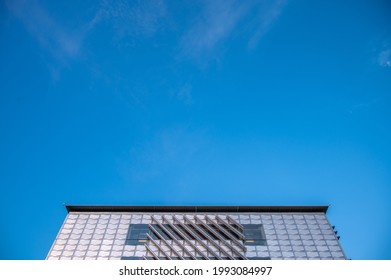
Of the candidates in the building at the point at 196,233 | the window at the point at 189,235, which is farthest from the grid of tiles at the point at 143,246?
the window at the point at 189,235

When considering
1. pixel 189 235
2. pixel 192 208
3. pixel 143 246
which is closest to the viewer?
pixel 143 246

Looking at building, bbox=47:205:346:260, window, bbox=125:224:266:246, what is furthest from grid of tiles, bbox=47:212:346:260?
window, bbox=125:224:266:246

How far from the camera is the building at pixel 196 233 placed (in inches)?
1407

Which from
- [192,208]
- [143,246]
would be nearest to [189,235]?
[192,208]

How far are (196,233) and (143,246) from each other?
6.29 m

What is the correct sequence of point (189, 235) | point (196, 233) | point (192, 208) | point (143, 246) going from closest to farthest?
1. point (143, 246)
2. point (189, 235)
3. point (196, 233)
4. point (192, 208)

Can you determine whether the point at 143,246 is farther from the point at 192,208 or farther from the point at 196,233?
the point at 192,208

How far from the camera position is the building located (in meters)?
35.8

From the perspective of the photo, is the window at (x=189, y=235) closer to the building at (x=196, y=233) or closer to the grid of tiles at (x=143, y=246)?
the building at (x=196, y=233)

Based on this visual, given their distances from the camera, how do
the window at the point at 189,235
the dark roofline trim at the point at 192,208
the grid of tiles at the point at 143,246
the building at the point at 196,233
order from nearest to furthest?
the grid of tiles at the point at 143,246
the building at the point at 196,233
the window at the point at 189,235
the dark roofline trim at the point at 192,208

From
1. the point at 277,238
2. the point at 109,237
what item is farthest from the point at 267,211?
the point at 109,237

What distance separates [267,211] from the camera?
136 ft

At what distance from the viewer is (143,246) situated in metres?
36.9
